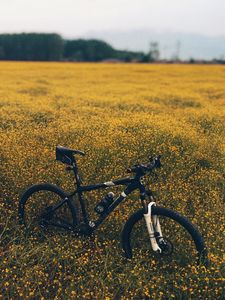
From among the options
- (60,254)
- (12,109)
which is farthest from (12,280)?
(12,109)

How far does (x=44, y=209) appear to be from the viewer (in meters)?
5.35

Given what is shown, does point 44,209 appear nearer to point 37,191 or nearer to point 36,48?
point 37,191

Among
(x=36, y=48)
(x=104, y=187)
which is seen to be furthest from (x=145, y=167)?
(x=36, y=48)

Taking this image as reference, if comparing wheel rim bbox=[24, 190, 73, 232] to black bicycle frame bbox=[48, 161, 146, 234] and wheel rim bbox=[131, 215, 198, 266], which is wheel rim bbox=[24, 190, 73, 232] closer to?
black bicycle frame bbox=[48, 161, 146, 234]

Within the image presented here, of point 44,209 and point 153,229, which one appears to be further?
point 44,209

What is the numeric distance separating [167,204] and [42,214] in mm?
2063

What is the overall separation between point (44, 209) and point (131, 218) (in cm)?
154

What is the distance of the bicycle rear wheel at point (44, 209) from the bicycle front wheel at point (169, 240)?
2.87 ft

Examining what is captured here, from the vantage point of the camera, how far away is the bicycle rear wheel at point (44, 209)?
505 cm

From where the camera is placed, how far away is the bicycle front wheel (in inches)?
169

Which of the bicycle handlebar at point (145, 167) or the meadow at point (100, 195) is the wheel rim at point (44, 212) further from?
the bicycle handlebar at point (145, 167)

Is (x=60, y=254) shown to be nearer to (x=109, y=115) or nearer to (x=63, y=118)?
(x=63, y=118)

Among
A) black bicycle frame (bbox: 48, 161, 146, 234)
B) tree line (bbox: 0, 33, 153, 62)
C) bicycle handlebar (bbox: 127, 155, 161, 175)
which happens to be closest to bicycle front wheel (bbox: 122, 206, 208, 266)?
black bicycle frame (bbox: 48, 161, 146, 234)

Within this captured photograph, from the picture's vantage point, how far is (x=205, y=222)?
5438 mm
